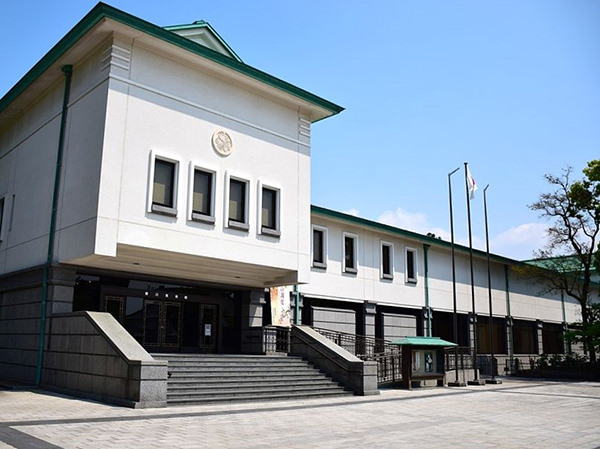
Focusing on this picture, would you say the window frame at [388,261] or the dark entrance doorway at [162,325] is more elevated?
the window frame at [388,261]

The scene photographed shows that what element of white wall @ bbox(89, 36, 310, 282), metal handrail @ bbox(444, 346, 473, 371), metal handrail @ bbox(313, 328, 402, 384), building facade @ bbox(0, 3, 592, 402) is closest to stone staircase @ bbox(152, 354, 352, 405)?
building facade @ bbox(0, 3, 592, 402)

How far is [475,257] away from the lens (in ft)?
121

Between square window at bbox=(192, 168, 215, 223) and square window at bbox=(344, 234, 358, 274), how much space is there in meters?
10.5

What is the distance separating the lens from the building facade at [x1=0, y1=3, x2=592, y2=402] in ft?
55.9

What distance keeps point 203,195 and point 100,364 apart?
6.22 metres

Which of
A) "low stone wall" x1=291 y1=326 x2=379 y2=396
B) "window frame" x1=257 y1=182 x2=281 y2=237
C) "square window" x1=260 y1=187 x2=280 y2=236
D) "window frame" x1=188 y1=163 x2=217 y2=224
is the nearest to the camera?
"window frame" x1=188 y1=163 x2=217 y2=224

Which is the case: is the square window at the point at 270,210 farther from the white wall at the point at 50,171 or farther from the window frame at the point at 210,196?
the white wall at the point at 50,171

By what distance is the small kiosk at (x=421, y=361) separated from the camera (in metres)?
21.8

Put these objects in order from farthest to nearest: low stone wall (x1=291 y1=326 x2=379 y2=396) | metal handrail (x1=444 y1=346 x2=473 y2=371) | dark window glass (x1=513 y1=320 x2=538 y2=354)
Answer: dark window glass (x1=513 y1=320 x2=538 y2=354)
metal handrail (x1=444 y1=346 x2=473 y2=371)
low stone wall (x1=291 y1=326 x2=379 y2=396)

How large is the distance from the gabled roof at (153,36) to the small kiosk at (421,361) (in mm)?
9230

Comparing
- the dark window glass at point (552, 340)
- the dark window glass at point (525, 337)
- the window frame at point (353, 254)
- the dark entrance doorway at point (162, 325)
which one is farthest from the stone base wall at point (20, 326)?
the dark window glass at point (552, 340)

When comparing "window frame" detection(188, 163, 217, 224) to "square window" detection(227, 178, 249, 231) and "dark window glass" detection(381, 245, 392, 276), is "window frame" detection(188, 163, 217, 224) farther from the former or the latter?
"dark window glass" detection(381, 245, 392, 276)

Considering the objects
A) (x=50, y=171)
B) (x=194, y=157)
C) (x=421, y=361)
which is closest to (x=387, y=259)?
(x=421, y=361)

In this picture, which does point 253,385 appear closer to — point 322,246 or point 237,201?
point 237,201
